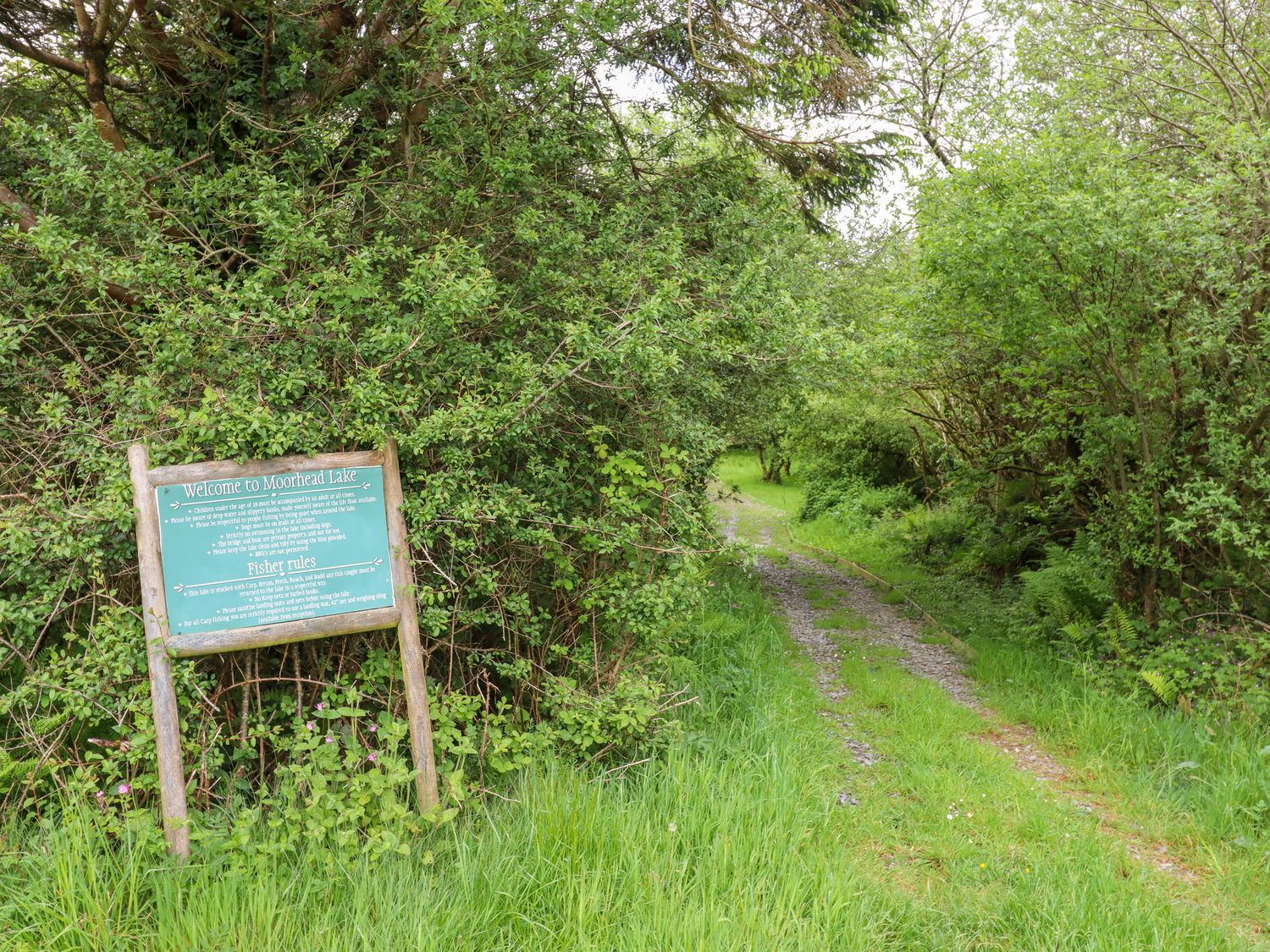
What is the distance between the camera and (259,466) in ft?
12.8

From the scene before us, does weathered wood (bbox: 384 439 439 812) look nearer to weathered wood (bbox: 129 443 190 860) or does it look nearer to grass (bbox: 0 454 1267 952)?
grass (bbox: 0 454 1267 952)

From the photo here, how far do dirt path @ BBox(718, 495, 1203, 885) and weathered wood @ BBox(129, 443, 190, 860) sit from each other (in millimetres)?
3228

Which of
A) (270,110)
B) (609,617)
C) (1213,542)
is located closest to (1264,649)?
(1213,542)

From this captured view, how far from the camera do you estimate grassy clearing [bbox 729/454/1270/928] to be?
15.2 feet

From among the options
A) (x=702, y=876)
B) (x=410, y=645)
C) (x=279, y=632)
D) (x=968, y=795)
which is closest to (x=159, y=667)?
(x=279, y=632)

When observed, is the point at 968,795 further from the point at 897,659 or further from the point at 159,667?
the point at 159,667

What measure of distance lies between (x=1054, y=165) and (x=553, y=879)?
707 centimetres

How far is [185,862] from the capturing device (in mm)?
3465

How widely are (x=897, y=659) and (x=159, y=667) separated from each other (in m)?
7.44

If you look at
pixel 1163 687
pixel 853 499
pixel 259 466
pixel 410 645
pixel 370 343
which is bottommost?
pixel 1163 687

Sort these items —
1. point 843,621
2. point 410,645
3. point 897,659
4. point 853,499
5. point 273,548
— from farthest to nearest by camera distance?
1. point 853,499
2. point 843,621
3. point 897,659
4. point 410,645
5. point 273,548

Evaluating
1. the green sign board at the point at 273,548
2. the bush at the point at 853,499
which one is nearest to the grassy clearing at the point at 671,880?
the green sign board at the point at 273,548

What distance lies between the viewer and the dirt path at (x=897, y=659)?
16.5 feet

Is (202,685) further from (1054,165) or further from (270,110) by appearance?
(1054,165)
